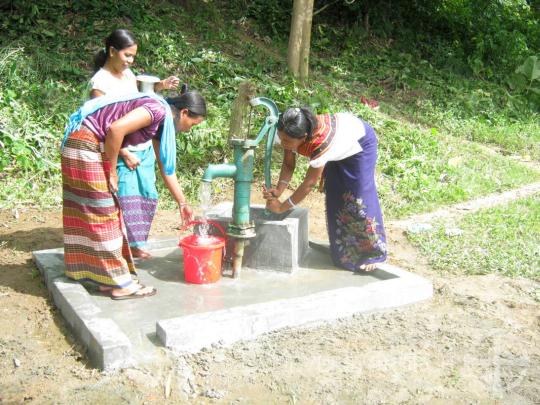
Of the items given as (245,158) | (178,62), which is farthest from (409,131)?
(245,158)

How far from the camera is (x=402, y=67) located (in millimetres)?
11297

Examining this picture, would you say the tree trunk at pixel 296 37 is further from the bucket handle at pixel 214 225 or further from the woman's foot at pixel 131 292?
the woman's foot at pixel 131 292

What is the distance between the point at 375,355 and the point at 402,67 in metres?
8.96

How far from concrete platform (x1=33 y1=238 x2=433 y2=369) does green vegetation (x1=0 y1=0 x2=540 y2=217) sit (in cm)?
204

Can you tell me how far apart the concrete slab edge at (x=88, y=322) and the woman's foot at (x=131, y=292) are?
157 millimetres

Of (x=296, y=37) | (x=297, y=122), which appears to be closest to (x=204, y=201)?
(x=297, y=122)

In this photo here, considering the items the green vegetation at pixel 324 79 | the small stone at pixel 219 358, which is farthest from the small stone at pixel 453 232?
the small stone at pixel 219 358

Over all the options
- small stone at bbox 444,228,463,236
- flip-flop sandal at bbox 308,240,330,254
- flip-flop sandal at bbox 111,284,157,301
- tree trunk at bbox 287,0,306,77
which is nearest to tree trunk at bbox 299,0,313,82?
tree trunk at bbox 287,0,306,77

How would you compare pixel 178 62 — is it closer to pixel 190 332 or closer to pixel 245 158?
pixel 245 158

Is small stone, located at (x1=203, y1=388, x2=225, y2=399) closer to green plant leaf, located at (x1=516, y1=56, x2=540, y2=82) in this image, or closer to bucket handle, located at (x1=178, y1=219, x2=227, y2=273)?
bucket handle, located at (x1=178, y1=219, x2=227, y2=273)

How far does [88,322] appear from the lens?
10.2ft

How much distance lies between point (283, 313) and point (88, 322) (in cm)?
101

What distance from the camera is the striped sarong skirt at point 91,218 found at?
3.37 m

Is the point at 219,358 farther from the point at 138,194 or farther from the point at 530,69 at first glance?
the point at 530,69
